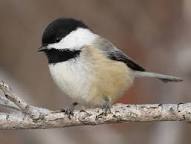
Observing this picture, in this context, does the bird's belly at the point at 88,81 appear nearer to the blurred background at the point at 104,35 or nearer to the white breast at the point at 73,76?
the white breast at the point at 73,76

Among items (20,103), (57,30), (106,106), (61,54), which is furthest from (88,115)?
(57,30)

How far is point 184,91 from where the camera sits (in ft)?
15.9

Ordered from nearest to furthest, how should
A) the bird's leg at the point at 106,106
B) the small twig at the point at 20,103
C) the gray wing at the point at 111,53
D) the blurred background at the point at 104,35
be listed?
the small twig at the point at 20,103 < the bird's leg at the point at 106,106 < the gray wing at the point at 111,53 < the blurred background at the point at 104,35

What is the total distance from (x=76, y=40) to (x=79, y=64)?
17 centimetres

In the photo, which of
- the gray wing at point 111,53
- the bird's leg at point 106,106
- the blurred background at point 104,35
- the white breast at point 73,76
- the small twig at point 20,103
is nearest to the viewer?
the small twig at point 20,103

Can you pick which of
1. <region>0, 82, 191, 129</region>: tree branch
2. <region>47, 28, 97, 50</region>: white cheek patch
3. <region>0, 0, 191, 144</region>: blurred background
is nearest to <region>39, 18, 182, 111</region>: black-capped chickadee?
<region>47, 28, 97, 50</region>: white cheek patch

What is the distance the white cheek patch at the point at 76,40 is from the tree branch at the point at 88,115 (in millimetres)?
509

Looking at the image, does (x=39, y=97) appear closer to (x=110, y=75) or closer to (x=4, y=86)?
(x=110, y=75)

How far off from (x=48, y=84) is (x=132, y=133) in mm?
947

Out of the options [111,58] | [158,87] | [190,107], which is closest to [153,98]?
[158,87]

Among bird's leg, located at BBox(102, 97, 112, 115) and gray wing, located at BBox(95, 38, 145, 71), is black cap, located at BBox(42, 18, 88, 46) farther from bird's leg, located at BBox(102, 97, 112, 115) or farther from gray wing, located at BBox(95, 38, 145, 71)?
bird's leg, located at BBox(102, 97, 112, 115)

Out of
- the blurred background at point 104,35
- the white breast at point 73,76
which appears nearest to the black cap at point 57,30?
the white breast at point 73,76

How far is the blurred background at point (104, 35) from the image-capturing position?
5207 millimetres

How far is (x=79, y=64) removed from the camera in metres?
3.19
